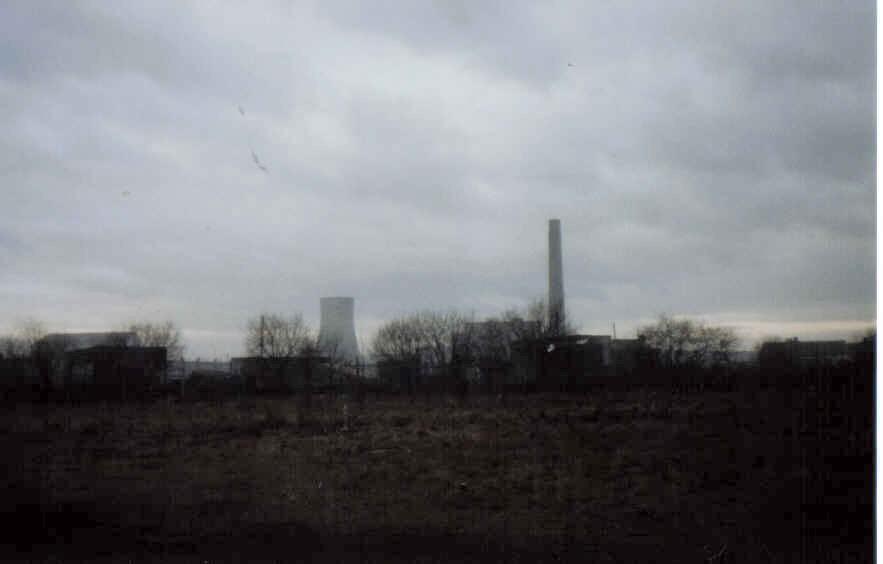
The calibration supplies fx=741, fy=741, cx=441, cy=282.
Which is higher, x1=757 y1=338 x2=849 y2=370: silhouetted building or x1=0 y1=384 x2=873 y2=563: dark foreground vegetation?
x1=757 y1=338 x2=849 y2=370: silhouetted building

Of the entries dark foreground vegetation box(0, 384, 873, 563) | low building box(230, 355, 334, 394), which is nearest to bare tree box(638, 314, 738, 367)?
dark foreground vegetation box(0, 384, 873, 563)

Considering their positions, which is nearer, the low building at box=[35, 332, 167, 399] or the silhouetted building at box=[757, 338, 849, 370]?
the silhouetted building at box=[757, 338, 849, 370]

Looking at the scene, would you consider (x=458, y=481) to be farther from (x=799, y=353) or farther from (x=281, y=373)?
(x=281, y=373)

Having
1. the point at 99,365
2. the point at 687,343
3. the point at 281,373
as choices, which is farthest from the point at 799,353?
the point at 99,365

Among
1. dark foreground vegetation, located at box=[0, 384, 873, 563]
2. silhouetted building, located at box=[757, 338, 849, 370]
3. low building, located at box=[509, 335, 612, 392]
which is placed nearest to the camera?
dark foreground vegetation, located at box=[0, 384, 873, 563]

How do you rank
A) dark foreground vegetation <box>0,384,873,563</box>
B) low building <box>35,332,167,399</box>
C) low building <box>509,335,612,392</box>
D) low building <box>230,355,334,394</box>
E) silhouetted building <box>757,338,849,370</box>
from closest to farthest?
dark foreground vegetation <box>0,384,873,563</box> < silhouetted building <box>757,338,849,370</box> < low building <box>509,335,612,392</box> < low building <box>35,332,167,399</box> < low building <box>230,355,334,394</box>

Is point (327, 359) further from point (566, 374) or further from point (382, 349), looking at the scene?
point (566, 374)

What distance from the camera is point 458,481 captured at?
28.0 feet

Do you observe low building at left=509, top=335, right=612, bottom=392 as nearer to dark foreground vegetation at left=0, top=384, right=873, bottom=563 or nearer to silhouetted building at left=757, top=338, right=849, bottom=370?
dark foreground vegetation at left=0, top=384, right=873, bottom=563

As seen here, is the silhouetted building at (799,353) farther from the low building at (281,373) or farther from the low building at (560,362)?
the low building at (281,373)

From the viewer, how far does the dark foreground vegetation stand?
652cm

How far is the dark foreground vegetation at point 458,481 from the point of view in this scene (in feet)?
21.4

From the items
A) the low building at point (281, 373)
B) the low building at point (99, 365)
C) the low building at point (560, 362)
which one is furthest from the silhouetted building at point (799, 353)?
the low building at point (99, 365)

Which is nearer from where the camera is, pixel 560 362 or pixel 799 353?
pixel 799 353
